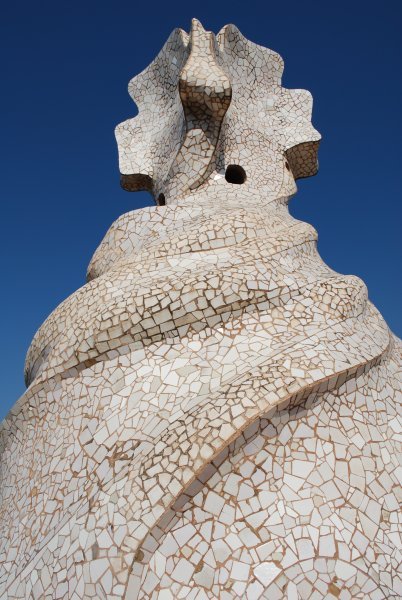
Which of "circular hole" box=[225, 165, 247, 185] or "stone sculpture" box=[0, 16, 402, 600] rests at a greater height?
"circular hole" box=[225, 165, 247, 185]

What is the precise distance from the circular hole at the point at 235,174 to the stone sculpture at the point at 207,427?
957 millimetres

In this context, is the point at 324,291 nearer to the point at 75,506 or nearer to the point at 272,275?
the point at 272,275

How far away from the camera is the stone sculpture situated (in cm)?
283

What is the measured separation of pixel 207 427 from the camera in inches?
118

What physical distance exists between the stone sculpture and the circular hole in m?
0.96

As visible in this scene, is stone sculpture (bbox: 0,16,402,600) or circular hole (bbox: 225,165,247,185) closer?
stone sculpture (bbox: 0,16,402,600)

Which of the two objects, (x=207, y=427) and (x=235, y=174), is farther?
(x=235, y=174)

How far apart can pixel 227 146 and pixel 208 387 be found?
3463 millimetres

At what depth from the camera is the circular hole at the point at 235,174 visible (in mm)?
6066

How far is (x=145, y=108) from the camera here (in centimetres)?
711

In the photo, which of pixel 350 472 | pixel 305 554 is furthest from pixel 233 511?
pixel 350 472

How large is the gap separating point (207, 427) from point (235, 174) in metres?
3.86

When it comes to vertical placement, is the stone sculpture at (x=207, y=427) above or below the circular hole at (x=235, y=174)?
below

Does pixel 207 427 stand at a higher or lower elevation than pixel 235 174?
lower
